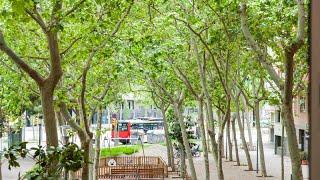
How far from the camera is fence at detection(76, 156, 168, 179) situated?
557 centimetres

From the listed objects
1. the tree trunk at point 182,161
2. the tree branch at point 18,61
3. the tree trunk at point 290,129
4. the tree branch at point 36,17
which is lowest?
the tree trunk at point 182,161

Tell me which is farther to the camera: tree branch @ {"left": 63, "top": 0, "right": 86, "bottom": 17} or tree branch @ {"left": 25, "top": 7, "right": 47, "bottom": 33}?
tree branch @ {"left": 63, "top": 0, "right": 86, "bottom": 17}

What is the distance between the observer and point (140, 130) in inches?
118

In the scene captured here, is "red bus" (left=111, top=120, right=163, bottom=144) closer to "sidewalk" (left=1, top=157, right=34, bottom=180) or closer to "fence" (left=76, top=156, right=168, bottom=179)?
"sidewalk" (left=1, top=157, right=34, bottom=180)

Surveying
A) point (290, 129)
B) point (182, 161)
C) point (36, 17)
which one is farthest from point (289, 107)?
point (182, 161)

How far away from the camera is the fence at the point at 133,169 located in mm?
5574

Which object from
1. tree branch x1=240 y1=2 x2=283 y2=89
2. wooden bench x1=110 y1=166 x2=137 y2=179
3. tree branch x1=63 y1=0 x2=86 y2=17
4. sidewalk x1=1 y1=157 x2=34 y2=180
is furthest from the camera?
wooden bench x1=110 y1=166 x2=137 y2=179

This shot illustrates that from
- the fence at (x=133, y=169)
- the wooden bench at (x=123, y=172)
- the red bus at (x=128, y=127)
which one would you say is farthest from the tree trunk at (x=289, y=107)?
the wooden bench at (x=123, y=172)

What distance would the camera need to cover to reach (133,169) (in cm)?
588

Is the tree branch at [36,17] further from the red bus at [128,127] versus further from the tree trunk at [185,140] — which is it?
the tree trunk at [185,140]

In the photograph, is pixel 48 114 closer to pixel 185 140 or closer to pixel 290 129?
pixel 290 129

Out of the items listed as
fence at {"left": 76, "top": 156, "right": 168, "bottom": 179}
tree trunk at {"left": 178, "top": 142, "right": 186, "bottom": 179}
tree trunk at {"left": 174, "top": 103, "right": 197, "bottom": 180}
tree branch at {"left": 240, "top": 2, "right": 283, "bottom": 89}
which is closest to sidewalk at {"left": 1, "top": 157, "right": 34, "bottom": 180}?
tree branch at {"left": 240, "top": 2, "right": 283, "bottom": 89}

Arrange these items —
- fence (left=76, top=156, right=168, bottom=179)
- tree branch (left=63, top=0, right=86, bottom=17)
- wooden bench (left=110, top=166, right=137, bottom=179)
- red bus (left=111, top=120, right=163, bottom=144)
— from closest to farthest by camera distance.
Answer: tree branch (left=63, top=0, right=86, bottom=17)
red bus (left=111, top=120, right=163, bottom=144)
fence (left=76, top=156, right=168, bottom=179)
wooden bench (left=110, top=166, right=137, bottom=179)

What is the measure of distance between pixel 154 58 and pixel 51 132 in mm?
2200
